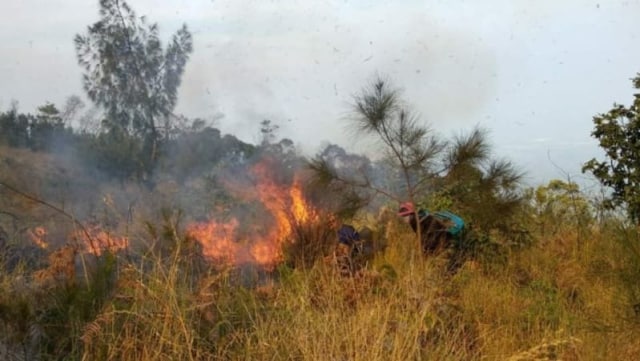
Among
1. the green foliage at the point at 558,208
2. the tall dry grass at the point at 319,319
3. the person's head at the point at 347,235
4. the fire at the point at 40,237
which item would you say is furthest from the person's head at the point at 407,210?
the fire at the point at 40,237

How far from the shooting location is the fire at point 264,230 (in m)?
7.41

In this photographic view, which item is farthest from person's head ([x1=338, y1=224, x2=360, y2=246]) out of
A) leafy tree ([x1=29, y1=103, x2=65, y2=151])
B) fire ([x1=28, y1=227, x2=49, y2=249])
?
leafy tree ([x1=29, y1=103, x2=65, y2=151])

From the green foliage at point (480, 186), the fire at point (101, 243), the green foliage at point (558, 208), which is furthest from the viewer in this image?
the green foliage at point (558, 208)

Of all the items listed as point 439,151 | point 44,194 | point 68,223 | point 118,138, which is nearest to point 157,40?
point 118,138

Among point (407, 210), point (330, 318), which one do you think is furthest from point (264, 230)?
point (330, 318)

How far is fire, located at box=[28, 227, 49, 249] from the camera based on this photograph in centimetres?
765

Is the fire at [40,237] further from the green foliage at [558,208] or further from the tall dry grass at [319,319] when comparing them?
the green foliage at [558,208]

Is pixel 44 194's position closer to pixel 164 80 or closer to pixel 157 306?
pixel 164 80

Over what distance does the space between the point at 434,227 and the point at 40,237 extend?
16.0ft

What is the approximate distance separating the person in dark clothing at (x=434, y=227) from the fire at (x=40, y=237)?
431 cm

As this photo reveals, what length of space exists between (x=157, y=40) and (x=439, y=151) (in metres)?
12.0

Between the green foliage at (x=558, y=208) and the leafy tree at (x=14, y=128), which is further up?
the leafy tree at (x=14, y=128)

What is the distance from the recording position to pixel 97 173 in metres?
13.9

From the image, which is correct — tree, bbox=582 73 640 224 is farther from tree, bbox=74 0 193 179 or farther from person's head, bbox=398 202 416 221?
tree, bbox=74 0 193 179
